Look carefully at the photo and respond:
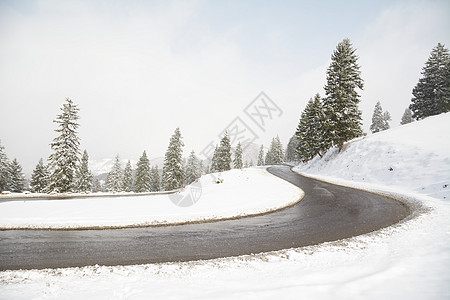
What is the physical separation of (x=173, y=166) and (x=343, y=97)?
30.7m

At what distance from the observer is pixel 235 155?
67.9 meters

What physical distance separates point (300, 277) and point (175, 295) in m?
2.87

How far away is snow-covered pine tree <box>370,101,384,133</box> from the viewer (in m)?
70.2

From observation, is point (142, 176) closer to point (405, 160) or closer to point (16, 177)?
point (16, 177)

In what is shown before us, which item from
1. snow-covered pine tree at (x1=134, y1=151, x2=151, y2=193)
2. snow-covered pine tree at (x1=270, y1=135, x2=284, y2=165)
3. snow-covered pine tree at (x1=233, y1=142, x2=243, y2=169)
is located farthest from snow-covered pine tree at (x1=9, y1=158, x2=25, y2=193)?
snow-covered pine tree at (x1=270, y1=135, x2=284, y2=165)

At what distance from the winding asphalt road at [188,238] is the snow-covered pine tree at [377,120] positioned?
236ft

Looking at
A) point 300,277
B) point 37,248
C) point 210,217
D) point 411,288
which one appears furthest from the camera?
point 210,217

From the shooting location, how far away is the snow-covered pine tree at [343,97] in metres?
30.8

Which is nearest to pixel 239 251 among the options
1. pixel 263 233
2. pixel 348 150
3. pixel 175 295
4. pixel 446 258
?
pixel 263 233

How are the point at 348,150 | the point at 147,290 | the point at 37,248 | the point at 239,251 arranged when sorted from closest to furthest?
the point at 147,290, the point at 239,251, the point at 37,248, the point at 348,150

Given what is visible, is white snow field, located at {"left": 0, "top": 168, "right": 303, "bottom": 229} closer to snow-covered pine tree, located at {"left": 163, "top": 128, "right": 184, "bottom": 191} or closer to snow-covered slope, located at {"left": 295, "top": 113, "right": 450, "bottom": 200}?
snow-covered slope, located at {"left": 295, "top": 113, "right": 450, "bottom": 200}

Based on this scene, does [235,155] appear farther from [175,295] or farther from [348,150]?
[175,295]

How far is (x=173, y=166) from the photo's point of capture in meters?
39.8

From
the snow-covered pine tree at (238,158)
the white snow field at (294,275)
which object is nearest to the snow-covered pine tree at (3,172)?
the white snow field at (294,275)
